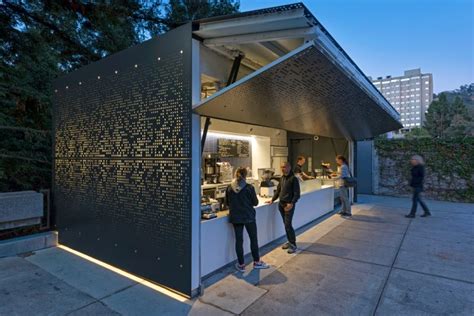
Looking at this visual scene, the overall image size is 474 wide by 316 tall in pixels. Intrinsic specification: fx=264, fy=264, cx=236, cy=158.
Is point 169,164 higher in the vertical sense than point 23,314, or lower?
higher

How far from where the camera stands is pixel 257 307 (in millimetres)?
2812

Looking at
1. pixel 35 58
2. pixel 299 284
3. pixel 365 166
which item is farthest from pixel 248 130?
pixel 365 166

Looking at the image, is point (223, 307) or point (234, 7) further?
point (234, 7)

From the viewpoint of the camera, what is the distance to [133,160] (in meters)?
3.63

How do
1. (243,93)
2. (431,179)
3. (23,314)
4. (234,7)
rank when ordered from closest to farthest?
(23,314) → (243,93) → (234,7) → (431,179)

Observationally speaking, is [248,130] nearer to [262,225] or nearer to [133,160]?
[262,225]

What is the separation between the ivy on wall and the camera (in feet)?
29.7

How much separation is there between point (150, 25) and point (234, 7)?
2.81 m

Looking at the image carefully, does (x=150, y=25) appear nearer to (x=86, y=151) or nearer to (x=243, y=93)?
(x=86, y=151)

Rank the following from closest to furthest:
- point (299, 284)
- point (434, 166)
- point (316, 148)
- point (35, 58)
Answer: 1. point (299, 284)
2. point (35, 58)
3. point (434, 166)
4. point (316, 148)

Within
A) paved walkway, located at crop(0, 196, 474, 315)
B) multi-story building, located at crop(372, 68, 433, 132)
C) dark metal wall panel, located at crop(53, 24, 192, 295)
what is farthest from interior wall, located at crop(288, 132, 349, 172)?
multi-story building, located at crop(372, 68, 433, 132)

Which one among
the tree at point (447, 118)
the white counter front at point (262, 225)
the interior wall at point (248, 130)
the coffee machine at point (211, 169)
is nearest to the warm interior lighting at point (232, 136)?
the interior wall at point (248, 130)

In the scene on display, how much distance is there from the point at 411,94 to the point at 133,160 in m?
50.4

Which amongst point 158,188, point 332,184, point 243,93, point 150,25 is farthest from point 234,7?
point 158,188
